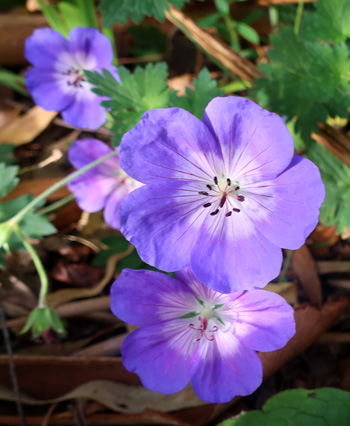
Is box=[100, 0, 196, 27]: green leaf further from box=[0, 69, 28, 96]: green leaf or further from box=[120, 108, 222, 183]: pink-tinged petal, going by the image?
box=[0, 69, 28, 96]: green leaf

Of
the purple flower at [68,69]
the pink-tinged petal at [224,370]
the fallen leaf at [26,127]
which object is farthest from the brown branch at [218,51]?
the pink-tinged petal at [224,370]

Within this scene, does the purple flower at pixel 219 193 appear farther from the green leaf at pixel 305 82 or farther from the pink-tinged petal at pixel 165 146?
the green leaf at pixel 305 82

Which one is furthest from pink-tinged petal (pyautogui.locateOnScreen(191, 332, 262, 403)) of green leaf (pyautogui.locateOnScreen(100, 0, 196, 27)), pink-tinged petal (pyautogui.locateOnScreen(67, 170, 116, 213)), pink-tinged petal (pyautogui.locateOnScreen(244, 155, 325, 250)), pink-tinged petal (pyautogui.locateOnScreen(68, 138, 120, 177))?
green leaf (pyautogui.locateOnScreen(100, 0, 196, 27))

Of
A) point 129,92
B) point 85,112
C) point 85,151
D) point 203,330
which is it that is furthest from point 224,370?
point 85,112

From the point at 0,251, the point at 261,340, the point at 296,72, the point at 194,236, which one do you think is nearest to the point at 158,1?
the point at 296,72

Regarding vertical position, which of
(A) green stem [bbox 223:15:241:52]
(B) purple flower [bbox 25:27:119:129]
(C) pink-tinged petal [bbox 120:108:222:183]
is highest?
(A) green stem [bbox 223:15:241:52]

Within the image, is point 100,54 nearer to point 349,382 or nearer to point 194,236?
point 194,236

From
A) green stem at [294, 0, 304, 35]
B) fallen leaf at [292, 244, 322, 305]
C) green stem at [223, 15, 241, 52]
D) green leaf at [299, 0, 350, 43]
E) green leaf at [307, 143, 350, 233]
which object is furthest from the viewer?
green stem at [223, 15, 241, 52]
